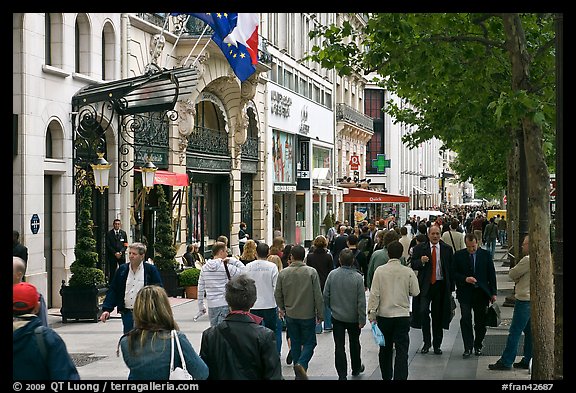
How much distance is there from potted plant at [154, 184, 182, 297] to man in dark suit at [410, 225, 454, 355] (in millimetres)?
9096

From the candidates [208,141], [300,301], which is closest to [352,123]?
[208,141]

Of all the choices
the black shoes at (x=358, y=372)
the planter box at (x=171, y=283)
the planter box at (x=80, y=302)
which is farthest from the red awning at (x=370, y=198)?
the black shoes at (x=358, y=372)

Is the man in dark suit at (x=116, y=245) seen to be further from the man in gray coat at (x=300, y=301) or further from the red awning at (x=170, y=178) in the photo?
the man in gray coat at (x=300, y=301)

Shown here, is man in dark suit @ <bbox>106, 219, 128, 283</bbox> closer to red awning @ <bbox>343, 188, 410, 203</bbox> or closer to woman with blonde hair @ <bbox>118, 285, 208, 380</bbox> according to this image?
woman with blonde hair @ <bbox>118, 285, 208, 380</bbox>

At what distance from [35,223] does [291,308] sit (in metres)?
8.14

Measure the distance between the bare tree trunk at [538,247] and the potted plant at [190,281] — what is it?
12.2 metres

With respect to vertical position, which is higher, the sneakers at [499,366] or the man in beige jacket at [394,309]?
the man in beige jacket at [394,309]

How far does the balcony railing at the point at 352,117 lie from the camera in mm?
60750

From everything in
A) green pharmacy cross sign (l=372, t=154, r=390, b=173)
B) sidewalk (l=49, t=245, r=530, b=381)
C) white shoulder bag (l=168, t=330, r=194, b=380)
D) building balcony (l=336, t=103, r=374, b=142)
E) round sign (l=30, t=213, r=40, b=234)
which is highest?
building balcony (l=336, t=103, r=374, b=142)

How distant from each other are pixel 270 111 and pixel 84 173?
20.7 metres

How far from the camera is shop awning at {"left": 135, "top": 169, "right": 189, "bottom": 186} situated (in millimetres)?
25359

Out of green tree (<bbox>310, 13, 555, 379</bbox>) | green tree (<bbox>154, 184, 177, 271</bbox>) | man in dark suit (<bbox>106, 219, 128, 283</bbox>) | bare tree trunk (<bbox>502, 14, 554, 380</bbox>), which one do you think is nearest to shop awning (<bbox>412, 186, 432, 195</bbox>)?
green tree (<bbox>154, 184, 177, 271</bbox>)

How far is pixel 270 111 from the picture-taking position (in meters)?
41.6
